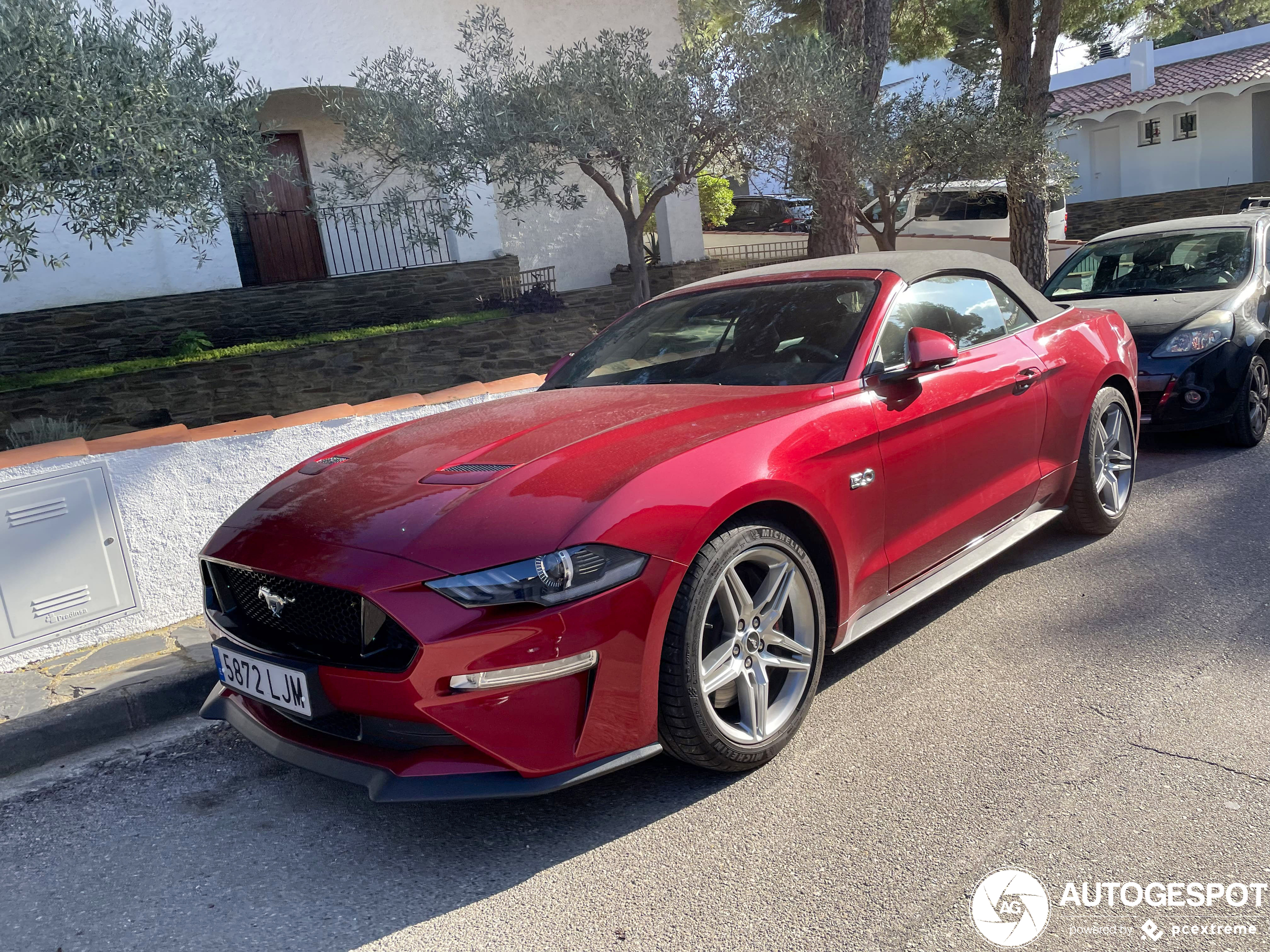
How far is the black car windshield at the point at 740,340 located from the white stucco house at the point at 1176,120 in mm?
26550

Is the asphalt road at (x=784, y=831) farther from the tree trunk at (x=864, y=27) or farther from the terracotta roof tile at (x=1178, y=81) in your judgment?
the terracotta roof tile at (x=1178, y=81)

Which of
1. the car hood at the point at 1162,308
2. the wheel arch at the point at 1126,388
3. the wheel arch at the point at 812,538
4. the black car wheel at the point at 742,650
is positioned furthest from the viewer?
the car hood at the point at 1162,308

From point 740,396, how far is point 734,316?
727mm

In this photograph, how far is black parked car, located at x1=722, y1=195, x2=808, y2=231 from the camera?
25.4 m

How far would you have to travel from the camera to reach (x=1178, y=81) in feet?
91.9

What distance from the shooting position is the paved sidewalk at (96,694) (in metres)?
3.75

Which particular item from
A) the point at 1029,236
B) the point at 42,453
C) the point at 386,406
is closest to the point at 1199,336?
the point at 386,406

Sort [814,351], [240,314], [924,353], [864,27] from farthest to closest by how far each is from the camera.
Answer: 1. [240,314]
2. [864,27]
3. [814,351]
4. [924,353]

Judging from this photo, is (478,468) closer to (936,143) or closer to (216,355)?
(216,355)

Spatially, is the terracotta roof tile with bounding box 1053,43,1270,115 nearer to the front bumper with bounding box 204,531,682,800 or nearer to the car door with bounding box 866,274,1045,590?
the car door with bounding box 866,274,1045,590

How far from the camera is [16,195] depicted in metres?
5.84

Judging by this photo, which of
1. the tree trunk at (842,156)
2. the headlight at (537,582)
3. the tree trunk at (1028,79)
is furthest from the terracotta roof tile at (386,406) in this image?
the tree trunk at (1028,79)

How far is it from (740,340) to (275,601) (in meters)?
2.07

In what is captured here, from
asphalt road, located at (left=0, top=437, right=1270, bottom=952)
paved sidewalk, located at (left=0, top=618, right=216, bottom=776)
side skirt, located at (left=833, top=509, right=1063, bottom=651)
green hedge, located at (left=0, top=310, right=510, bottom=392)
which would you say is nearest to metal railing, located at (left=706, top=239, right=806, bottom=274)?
green hedge, located at (left=0, top=310, right=510, bottom=392)
